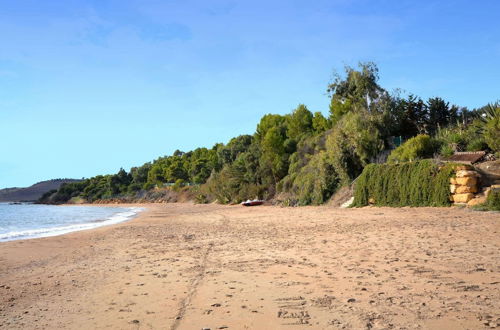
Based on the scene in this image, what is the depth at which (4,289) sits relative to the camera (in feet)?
22.4

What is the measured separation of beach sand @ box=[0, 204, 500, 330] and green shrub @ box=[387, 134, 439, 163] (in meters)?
13.2

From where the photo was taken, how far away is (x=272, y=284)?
6184mm

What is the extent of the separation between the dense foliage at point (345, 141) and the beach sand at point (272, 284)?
477 inches

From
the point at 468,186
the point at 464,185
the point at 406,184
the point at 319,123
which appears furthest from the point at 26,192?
the point at 468,186

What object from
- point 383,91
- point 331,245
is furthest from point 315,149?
point 331,245

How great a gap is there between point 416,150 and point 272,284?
20.0m

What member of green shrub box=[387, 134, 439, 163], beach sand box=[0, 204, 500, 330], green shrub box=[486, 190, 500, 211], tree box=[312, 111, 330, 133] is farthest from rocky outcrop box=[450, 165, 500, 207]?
tree box=[312, 111, 330, 133]

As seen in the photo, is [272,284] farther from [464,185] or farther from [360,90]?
[360,90]

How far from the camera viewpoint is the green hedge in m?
18.8

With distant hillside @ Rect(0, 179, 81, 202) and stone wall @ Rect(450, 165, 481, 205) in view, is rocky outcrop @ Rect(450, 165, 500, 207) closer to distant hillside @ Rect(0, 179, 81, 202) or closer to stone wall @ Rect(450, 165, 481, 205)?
stone wall @ Rect(450, 165, 481, 205)

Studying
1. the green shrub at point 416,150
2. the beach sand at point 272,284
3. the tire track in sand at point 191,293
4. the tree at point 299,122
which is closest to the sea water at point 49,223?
the beach sand at point 272,284

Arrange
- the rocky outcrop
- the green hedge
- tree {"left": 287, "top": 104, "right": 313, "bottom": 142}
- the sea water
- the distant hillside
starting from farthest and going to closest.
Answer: the distant hillside < tree {"left": 287, "top": 104, "right": 313, "bottom": 142} < the green hedge < the sea water < the rocky outcrop

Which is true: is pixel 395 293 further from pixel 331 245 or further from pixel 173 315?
pixel 331 245

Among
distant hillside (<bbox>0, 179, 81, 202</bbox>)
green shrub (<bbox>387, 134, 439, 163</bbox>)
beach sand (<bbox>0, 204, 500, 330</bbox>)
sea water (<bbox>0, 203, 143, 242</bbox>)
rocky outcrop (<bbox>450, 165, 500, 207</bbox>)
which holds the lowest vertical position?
beach sand (<bbox>0, 204, 500, 330</bbox>)
